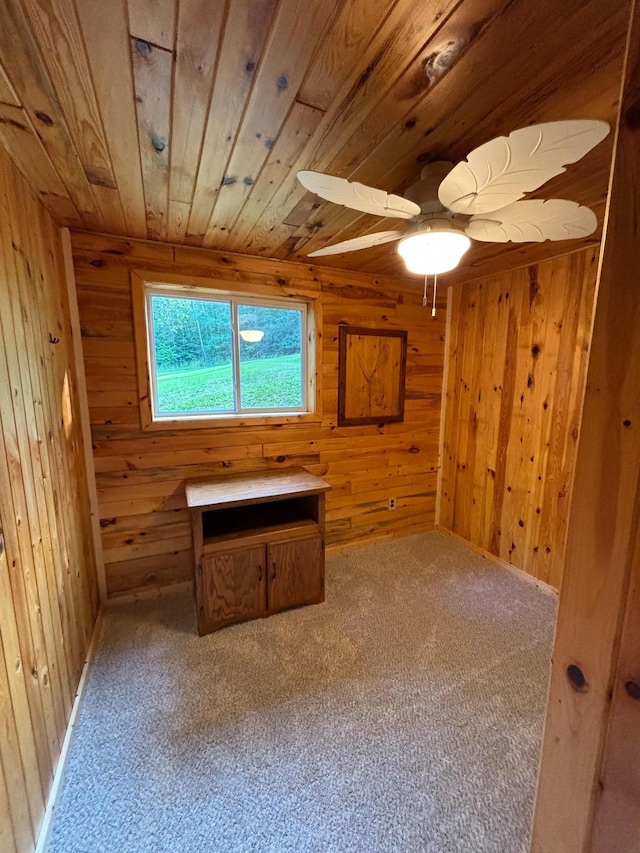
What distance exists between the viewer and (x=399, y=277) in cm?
276

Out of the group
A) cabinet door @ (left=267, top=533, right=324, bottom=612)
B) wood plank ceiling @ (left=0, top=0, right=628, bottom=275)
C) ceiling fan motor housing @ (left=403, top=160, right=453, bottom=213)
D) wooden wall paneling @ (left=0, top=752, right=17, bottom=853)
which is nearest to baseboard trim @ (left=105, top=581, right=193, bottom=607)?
cabinet door @ (left=267, top=533, right=324, bottom=612)

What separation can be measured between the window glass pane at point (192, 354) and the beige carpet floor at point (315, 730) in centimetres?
135

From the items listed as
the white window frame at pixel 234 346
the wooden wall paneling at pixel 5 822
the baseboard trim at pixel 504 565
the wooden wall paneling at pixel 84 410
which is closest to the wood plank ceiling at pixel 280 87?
the wooden wall paneling at pixel 84 410

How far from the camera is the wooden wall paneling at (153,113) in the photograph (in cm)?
85

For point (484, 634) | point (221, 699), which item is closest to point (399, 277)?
point (484, 634)

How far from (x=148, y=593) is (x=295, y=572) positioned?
1.02 m

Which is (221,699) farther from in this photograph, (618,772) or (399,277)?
(399,277)

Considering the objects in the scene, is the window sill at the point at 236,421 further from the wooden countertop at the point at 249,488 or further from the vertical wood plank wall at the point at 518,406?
the vertical wood plank wall at the point at 518,406

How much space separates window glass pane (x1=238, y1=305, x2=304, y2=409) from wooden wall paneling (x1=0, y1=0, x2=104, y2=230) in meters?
1.19

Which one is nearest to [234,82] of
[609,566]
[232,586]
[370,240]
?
[370,240]

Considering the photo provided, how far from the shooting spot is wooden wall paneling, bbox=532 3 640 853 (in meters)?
0.51

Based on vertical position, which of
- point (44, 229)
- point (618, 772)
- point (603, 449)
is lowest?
point (618, 772)

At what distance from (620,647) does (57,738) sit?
5.95ft

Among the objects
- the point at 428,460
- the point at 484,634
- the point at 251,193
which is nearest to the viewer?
the point at 251,193
